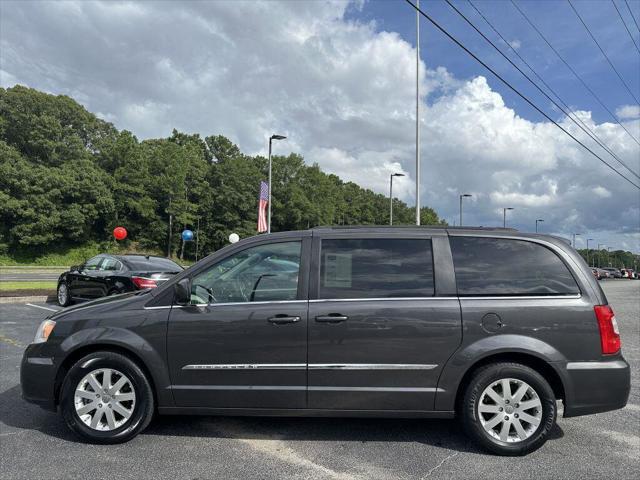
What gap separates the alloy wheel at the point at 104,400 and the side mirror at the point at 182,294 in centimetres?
75

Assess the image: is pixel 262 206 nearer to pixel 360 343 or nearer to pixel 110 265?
pixel 110 265

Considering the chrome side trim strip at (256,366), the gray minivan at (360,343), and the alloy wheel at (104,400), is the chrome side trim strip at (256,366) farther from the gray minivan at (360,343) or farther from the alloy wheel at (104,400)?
the alloy wheel at (104,400)

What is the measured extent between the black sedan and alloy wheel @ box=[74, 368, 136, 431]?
18.5 ft

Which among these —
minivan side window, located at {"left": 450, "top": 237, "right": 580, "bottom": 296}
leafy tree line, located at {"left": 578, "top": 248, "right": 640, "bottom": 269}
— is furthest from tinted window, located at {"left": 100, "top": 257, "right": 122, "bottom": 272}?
leafy tree line, located at {"left": 578, "top": 248, "right": 640, "bottom": 269}

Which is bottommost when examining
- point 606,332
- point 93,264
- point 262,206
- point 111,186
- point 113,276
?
point 606,332

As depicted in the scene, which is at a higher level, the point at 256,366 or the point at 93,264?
the point at 93,264

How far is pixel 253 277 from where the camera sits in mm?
3922

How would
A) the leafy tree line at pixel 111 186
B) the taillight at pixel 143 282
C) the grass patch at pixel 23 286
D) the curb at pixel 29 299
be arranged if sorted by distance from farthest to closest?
1. the leafy tree line at pixel 111 186
2. the grass patch at pixel 23 286
3. the curb at pixel 29 299
4. the taillight at pixel 143 282

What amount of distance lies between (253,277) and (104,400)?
1542mm

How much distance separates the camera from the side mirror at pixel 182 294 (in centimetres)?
377

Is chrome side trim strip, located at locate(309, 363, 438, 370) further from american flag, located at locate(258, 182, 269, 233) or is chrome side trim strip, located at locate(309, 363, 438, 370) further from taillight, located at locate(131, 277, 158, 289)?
american flag, located at locate(258, 182, 269, 233)

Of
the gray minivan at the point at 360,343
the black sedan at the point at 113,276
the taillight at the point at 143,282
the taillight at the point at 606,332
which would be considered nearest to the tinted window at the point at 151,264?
the black sedan at the point at 113,276

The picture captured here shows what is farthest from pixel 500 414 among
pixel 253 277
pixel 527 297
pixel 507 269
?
pixel 253 277

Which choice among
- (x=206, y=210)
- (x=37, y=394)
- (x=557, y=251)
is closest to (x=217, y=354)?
(x=37, y=394)
